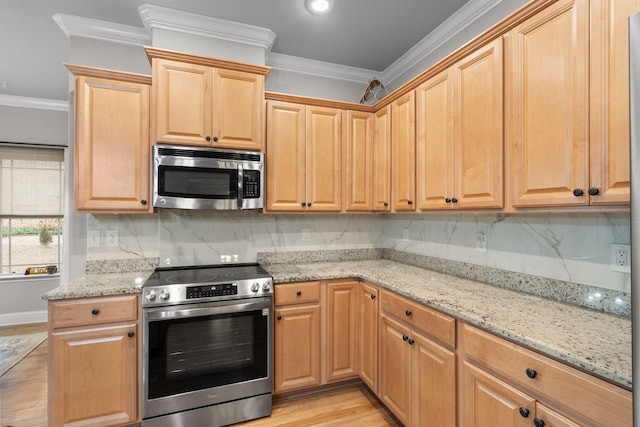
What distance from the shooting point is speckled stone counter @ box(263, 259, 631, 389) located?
3.42ft

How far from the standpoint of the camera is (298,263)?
3012mm

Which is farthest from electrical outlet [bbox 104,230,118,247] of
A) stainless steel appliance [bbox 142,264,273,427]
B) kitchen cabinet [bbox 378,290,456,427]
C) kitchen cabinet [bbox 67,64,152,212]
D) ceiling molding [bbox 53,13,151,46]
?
kitchen cabinet [bbox 378,290,456,427]

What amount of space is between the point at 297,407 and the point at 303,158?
6.39 ft

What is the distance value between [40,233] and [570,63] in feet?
19.1

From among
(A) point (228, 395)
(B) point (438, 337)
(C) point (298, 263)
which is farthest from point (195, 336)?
(B) point (438, 337)

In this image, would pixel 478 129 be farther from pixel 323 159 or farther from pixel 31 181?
pixel 31 181

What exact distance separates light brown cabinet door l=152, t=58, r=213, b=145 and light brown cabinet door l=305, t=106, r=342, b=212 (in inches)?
32.8

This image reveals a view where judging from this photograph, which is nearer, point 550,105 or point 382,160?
point 550,105

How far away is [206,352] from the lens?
2.10m

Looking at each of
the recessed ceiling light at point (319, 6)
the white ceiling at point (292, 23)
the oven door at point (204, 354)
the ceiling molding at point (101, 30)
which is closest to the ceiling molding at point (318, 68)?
the white ceiling at point (292, 23)

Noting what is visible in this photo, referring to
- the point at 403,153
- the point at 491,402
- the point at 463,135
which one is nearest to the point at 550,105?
the point at 463,135

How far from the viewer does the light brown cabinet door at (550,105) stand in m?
1.31

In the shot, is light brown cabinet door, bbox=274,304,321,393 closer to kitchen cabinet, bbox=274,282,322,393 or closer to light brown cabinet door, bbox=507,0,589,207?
kitchen cabinet, bbox=274,282,322,393

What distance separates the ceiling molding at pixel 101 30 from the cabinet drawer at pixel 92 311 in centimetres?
206
